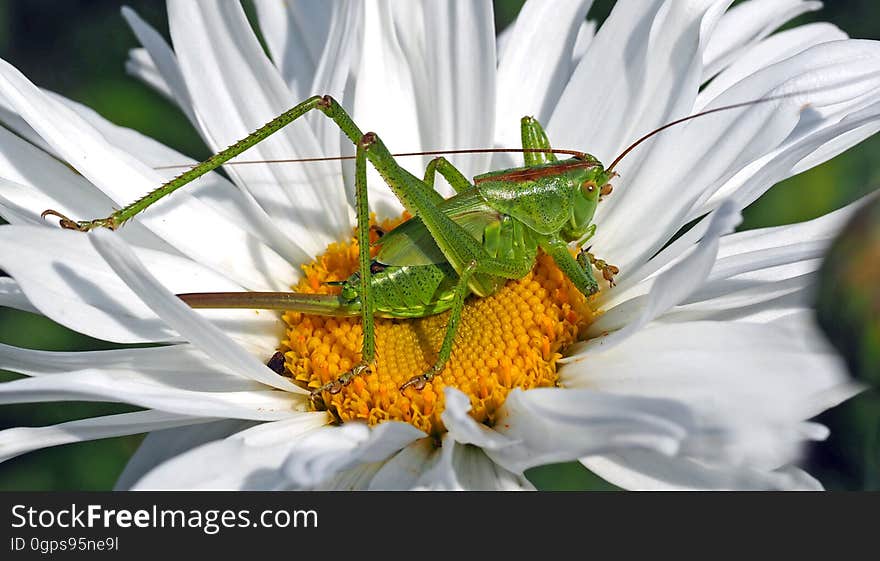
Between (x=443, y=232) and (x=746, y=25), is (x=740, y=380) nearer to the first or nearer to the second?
(x=443, y=232)

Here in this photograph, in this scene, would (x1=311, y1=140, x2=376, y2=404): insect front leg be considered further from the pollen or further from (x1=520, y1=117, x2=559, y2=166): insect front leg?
(x1=520, y1=117, x2=559, y2=166): insect front leg

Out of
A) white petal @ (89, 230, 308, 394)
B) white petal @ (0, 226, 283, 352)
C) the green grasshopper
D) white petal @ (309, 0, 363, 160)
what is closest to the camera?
white petal @ (89, 230, 308, 394)

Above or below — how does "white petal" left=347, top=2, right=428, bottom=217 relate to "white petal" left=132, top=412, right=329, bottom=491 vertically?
above

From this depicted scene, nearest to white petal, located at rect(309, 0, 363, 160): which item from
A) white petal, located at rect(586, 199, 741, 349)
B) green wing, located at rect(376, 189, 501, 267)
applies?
green wing, located at rect(376, 189, 501, 267)

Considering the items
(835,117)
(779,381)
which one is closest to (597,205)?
(835,117)

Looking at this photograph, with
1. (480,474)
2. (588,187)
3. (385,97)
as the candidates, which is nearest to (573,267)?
(588,187)

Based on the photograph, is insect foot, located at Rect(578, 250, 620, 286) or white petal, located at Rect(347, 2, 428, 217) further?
white petal, located at Rect(347, 2, 428, 217)
